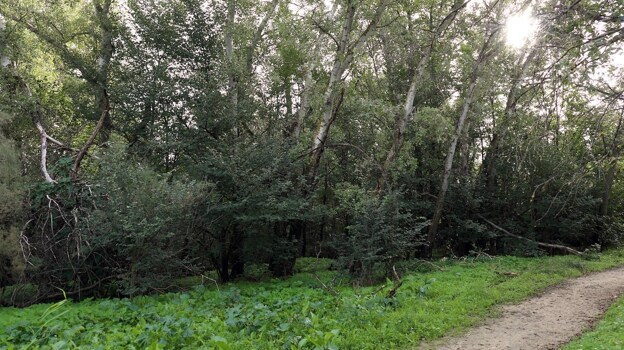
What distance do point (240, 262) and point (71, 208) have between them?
508 cm

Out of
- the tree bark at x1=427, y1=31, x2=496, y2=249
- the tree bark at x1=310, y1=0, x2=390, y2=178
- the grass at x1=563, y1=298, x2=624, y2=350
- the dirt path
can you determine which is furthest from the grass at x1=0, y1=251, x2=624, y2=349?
the tree bark at x1=427, y1=31, x2=496, y2=249

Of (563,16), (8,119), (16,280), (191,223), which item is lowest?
(16,280)

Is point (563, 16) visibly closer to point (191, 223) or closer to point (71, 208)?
point (191, 223)

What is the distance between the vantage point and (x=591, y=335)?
6.03 m

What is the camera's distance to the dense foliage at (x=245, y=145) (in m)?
9.71

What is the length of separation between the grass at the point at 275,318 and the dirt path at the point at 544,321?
12.1 inches

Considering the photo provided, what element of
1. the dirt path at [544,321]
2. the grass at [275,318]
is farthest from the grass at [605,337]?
the grass at [275,318]

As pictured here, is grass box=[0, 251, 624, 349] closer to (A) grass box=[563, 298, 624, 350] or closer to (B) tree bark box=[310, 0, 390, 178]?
(A) grass box=[563, 298, 624, 350]

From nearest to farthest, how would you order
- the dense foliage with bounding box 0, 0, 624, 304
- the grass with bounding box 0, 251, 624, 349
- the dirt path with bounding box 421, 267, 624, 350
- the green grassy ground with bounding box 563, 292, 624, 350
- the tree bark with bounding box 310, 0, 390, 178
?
the green grassy ground with bounding box 563, 292, 624, 350, the grass with bounding box 0, 251, 624, 349, the dirt path with bounding box 421, 267, 624, 350, the dense foliage with bounding box 0, 0, 624, 304, the tree bark with bounding box 310, 0, 390, 178

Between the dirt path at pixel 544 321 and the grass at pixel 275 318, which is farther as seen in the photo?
the dirt path at pixel 544 321

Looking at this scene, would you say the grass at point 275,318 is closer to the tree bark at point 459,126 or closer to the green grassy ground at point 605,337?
the green grassy ground at point 605,337

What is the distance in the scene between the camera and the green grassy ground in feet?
17.7

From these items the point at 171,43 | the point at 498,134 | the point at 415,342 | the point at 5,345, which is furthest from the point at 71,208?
the point at 498,134

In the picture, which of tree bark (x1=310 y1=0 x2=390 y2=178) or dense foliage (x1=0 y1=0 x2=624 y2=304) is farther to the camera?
tree bark (x1=310 y1=0 x2=390 y2=178)
